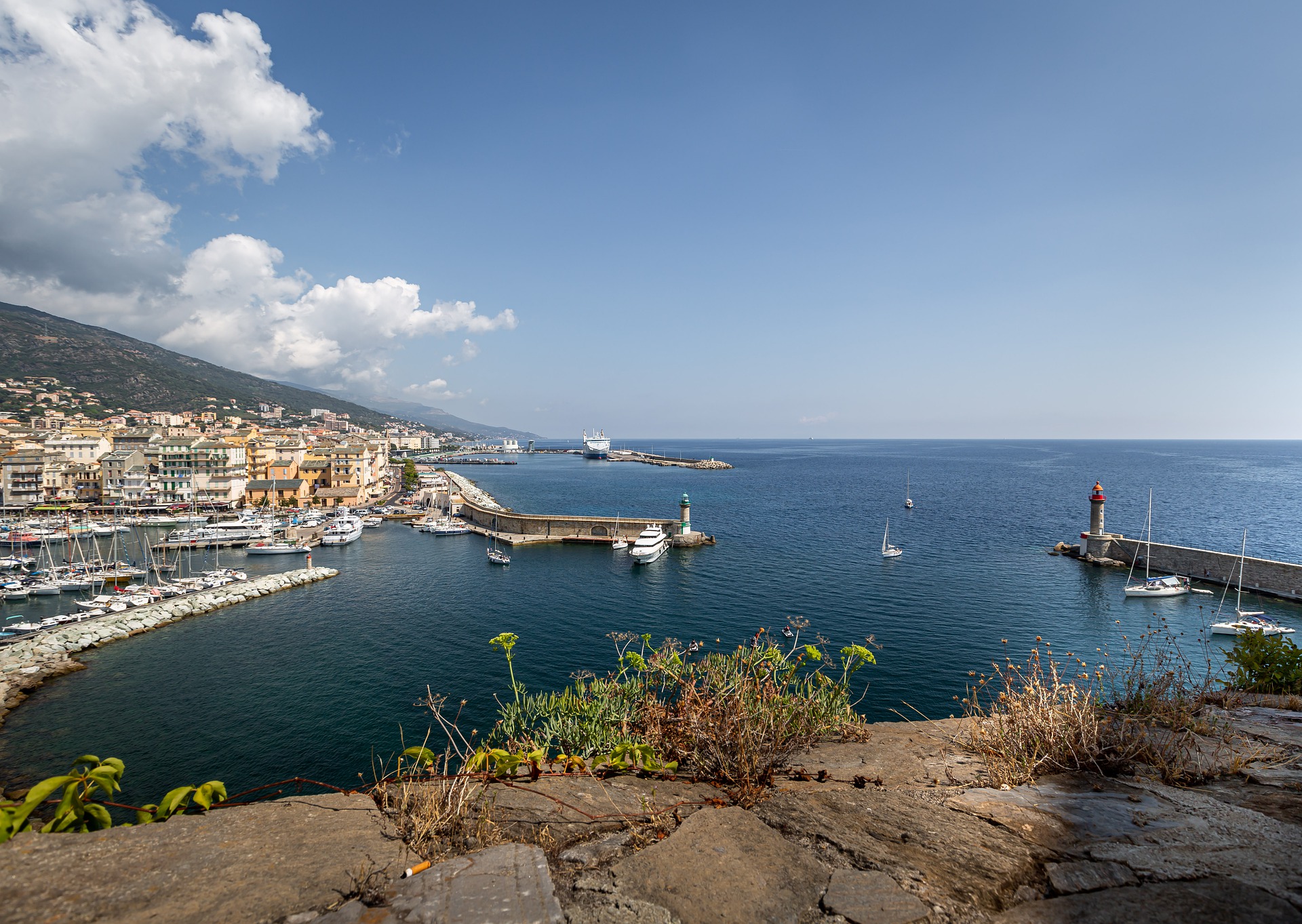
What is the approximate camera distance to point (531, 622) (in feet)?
73.8

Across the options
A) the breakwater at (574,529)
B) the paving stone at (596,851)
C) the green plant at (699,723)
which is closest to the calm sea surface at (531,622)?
the breakwater at (574,529)

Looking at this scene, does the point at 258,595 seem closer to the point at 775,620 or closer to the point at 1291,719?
the point at 775,620

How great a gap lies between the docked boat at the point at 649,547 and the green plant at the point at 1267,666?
2717 centimetres

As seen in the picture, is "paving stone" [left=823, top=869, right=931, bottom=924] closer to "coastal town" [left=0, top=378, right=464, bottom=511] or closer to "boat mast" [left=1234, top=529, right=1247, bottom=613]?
"boat mast" [left=1234, top=529, right=1247, bottom=613]

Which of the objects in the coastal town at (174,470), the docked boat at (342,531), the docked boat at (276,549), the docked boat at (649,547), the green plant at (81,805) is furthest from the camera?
the coastal town at (174,470)

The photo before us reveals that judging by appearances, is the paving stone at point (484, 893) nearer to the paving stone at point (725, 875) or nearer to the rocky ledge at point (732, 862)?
the rocky ledge at point (732, 862)

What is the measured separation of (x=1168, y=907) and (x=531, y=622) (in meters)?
22.1

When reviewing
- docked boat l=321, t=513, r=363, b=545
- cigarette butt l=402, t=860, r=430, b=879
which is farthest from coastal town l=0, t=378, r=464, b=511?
cigarette butt l=402, t=860, r=430, b=879

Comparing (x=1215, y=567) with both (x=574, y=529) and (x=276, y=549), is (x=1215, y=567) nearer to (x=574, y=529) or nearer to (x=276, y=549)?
(x=574, y=529)

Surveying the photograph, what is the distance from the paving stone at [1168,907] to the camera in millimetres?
1921

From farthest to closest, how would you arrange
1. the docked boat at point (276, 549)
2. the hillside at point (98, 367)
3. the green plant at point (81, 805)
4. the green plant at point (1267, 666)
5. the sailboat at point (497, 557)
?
the hillside at point (98, 367) < the docked boat at point (276, 549) < the sailboat at point (497, 557) < the green plant at point (1267, 666) < the green plant at point (81, 805)

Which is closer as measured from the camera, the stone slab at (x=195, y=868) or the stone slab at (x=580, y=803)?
the stone slab at (x=195, y=868)

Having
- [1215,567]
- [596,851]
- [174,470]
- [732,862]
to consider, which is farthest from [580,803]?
[174,470]

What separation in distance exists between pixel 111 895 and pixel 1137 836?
4.26 metres
